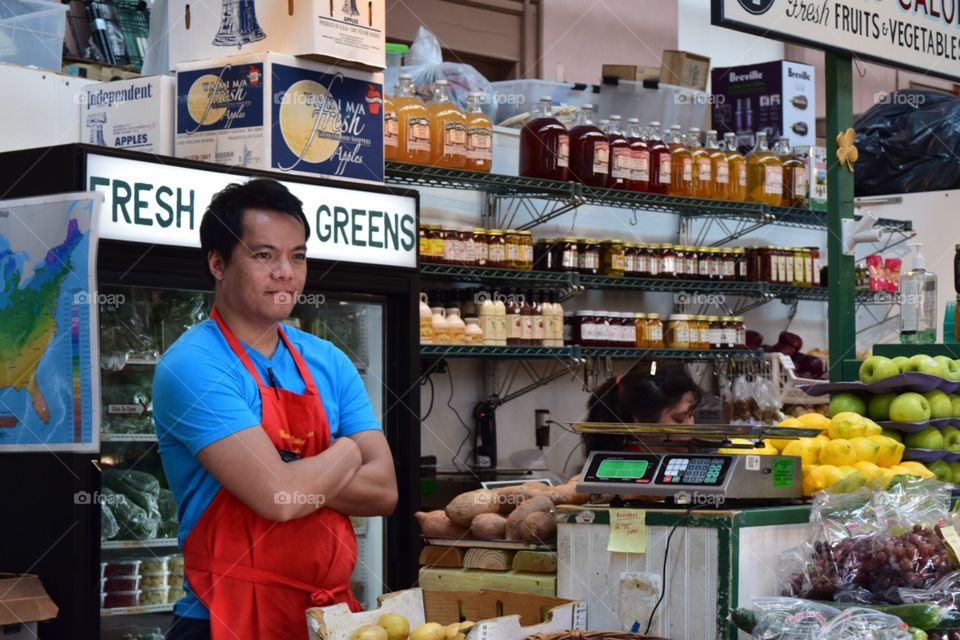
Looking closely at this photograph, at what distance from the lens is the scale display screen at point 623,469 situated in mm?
2553

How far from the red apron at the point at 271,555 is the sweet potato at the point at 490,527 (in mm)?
297

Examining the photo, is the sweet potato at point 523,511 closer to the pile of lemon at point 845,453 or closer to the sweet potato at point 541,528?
the sweet potato at point 541,528

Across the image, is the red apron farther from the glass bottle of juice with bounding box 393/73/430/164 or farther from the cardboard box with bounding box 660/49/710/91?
the cardboard box with bounding box 660/49/710/91

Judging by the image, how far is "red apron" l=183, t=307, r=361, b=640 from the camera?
250cm

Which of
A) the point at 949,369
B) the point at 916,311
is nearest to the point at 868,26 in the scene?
the point at 916,311

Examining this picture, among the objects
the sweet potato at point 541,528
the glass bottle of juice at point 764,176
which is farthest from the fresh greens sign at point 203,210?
the glass bottle of juice at point 764,176

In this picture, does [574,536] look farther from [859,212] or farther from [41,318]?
[859,212]

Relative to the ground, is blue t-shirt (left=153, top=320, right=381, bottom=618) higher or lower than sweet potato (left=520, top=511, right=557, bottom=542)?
higher

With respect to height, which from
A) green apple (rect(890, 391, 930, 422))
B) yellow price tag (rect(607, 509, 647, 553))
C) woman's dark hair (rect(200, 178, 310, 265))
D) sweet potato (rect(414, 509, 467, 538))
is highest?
woman's dark hair (rect(200, 178, 310, 265))

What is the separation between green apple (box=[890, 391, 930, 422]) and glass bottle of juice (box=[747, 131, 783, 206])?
11.5ft

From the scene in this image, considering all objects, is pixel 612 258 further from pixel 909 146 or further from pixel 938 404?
pixel 938 404

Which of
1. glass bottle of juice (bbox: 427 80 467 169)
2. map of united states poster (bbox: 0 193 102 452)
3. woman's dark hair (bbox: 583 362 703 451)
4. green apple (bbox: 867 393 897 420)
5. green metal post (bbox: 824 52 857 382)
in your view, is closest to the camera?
map of united states poster (bbox: 0 193 102 452)

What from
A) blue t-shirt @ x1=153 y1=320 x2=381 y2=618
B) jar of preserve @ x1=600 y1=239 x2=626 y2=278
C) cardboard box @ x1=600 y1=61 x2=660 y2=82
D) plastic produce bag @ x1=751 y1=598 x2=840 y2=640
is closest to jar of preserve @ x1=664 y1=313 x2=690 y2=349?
jar of preserve @ x1=600 y1=239 x2=626 y2=278

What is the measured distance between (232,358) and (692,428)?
3.00ft
